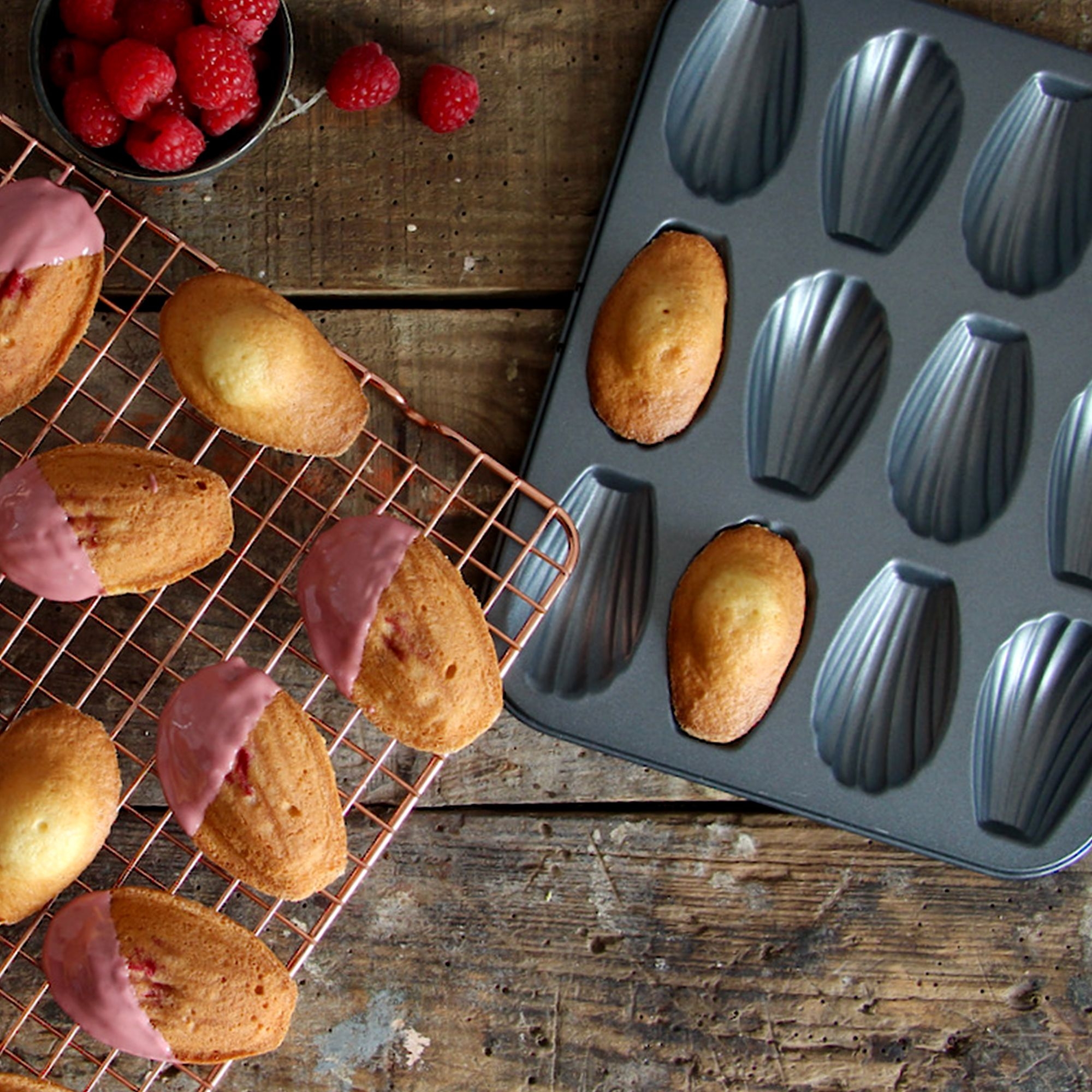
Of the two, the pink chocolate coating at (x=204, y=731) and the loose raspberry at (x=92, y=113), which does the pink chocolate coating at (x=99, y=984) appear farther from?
the loose raspberry at (x=92, y=113)

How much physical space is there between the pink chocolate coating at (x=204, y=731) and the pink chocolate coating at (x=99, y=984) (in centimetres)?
13

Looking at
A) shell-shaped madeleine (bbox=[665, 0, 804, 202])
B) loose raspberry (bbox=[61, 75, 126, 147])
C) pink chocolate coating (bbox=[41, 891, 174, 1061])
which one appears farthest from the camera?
shell-shaped madeleine (bbox=[665, 0, 804, 202])

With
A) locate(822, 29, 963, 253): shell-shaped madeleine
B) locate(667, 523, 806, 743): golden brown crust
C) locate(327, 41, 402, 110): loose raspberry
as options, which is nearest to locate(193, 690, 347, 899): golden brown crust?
locate(667, 523, 806, 743): golden brown crust

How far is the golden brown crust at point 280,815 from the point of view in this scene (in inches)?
41.3

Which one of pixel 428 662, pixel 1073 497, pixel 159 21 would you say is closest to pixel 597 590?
pixel 428 662

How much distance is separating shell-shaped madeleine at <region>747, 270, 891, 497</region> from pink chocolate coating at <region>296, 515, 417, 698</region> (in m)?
0.42

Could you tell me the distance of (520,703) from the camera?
48.0 inches

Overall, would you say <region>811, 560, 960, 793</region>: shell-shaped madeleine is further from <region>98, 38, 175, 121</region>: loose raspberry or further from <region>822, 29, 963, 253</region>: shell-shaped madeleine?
<region>98, 38, 175, 121</region>: loose raspberry

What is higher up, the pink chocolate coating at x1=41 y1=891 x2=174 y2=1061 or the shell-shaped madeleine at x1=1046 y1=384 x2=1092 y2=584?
the shell-shaped madeleine at x1=1046 y1=384 x2=1092 y2=584

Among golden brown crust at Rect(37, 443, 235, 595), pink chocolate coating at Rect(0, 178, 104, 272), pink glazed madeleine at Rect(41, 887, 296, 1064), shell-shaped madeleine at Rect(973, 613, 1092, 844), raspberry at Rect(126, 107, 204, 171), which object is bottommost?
pink glazed madeleine at Rect(41, 887, 296, 1064)

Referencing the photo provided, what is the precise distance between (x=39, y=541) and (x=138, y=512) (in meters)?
0.09

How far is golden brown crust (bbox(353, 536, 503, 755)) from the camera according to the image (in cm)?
105

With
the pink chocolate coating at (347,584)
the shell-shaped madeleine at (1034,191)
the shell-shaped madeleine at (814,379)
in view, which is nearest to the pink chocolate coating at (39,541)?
the pink chocolate coating at (347,584)

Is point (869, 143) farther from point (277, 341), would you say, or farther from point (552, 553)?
point (277, 341)
